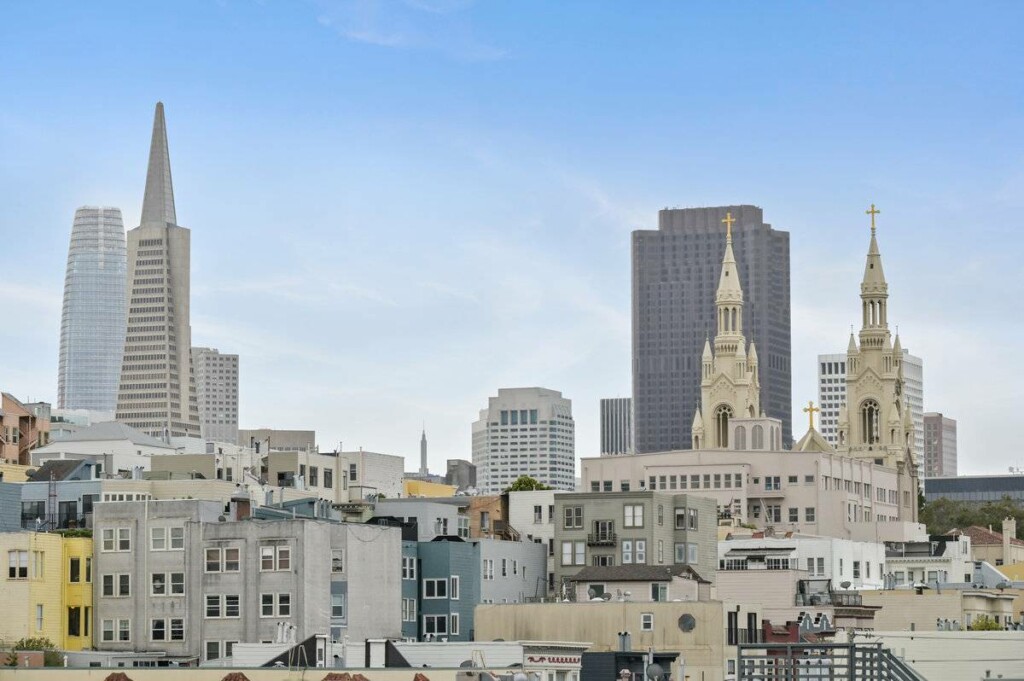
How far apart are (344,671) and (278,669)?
7.77 ft

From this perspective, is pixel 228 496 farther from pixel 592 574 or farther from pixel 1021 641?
pixel 1021 641

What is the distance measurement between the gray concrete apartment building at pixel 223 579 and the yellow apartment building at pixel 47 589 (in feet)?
2.52

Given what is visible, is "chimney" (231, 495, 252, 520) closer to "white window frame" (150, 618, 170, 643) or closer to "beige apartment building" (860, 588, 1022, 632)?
"white window frame" (150, 618, 170, 643)

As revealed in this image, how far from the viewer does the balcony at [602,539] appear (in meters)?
134

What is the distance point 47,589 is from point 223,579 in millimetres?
8157

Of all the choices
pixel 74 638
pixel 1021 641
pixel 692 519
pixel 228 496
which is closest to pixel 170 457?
pixel 228 496

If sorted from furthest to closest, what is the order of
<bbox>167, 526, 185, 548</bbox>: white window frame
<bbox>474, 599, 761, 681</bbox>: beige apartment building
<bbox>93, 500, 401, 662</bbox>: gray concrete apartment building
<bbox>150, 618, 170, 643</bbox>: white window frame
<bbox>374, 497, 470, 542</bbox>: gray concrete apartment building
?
<bbox>374, 497, 470, 542</bbox>: gray concrete apartment building → <bbox>167, 526, 185, 548</bbox>: white window frame → <bbox>150, 618, 170, 643</bbox>: white window frame → <bbox>93, 500, 401, 662</bbox>: gray concrete apartment building → <bbox>474, 599, 761, 681</bbox>: beige apartment building

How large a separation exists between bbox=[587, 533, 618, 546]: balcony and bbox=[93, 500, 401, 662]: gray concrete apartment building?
2379 centimetres

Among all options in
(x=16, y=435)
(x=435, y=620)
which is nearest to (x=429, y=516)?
(x=435, y=620)

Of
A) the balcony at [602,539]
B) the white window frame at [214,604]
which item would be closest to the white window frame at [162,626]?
the white window frame at [214,604]

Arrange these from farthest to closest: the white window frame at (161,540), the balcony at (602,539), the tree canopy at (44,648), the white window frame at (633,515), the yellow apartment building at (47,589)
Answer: the white window frame at (633,515) < the balcony at (602,539) < the white window frame at (161,540) < the yellow apartment building at (47,589) < the tree canopy at (44,648)

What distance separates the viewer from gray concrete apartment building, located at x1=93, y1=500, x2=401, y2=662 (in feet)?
348

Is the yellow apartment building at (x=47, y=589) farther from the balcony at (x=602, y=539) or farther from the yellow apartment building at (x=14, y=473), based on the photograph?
the yellow apartment building at (x=14, y=473)

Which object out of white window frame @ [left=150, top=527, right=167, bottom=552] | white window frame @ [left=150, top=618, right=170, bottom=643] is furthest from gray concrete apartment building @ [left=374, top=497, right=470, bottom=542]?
white window frame @ [left=150, top=618, right=170, bottom=643]
